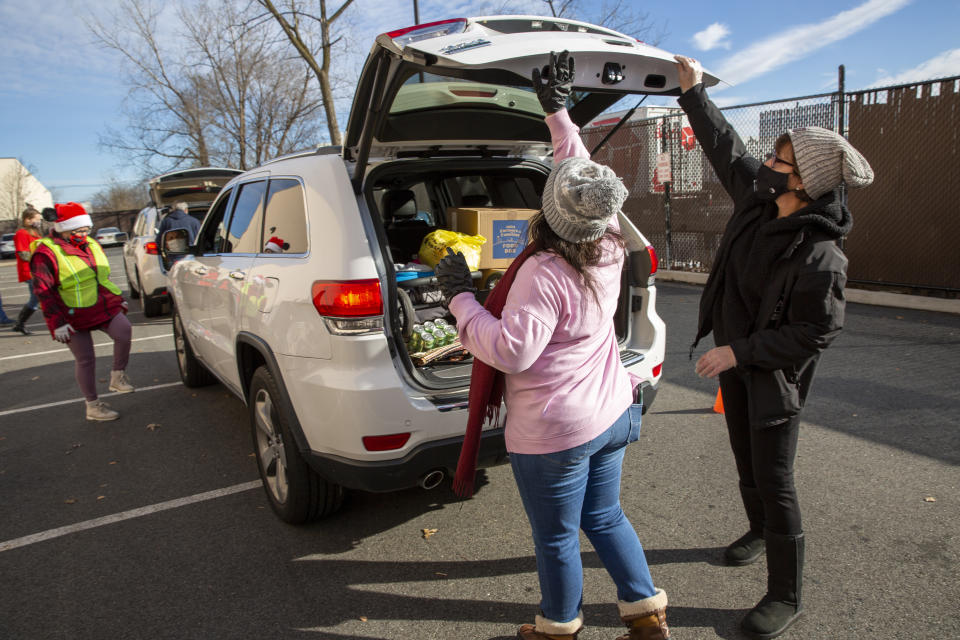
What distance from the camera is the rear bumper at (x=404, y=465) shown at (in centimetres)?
270

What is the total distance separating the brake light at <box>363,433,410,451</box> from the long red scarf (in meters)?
0.51

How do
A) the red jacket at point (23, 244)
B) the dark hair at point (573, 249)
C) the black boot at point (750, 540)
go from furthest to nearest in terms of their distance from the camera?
the red jacket at point (23, 244), the black boot at point (750, 540), the dark hair at point (573, 249)

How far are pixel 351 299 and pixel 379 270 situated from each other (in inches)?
7.2

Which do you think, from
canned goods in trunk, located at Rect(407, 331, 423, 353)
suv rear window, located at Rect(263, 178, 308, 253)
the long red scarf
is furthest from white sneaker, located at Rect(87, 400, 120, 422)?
the long red scarf

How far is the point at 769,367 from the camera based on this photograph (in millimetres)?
2238

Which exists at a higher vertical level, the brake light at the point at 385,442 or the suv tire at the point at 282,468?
the brake light at the point at 385,442

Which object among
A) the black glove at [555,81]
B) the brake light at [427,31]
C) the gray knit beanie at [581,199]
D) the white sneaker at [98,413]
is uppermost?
the brake light at [427,31]

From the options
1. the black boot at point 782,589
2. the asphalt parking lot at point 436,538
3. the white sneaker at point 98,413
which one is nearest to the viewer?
the black boot at point 782,589

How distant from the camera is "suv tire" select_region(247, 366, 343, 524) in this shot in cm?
306

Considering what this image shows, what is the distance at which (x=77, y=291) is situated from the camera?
5.04 metres

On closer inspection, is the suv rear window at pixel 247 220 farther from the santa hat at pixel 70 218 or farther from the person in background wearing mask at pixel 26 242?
the person in background wearing mask at pixel 26 242

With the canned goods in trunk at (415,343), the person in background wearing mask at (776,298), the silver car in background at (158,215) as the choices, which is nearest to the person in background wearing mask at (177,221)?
the silver car in background at (158,215)

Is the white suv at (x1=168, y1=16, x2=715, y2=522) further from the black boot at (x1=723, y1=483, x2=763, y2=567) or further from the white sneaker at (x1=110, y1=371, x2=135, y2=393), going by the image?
the white sneaker at (x1=110, y1=371, x2=135, y2=393)

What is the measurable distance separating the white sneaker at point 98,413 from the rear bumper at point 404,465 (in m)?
3.33
